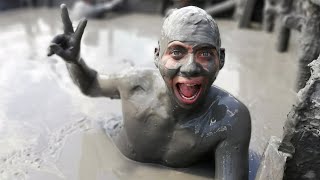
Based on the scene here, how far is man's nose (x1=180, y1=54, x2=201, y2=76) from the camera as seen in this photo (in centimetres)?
187

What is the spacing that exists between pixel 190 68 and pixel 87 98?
1528 millimetres

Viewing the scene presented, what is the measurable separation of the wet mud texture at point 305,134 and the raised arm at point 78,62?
0.96 metres

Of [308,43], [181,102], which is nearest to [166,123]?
[181,102]

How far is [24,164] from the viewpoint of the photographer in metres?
2.40

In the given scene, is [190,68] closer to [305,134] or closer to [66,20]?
[305,134]

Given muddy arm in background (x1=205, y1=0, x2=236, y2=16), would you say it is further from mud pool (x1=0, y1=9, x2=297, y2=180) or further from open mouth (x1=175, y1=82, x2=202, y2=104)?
open mouth (x1=175, y1=82, x2=202, y2=104)

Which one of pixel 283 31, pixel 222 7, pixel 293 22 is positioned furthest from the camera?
pixel 222 7

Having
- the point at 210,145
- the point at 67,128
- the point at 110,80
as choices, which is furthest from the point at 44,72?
the point at 210,145

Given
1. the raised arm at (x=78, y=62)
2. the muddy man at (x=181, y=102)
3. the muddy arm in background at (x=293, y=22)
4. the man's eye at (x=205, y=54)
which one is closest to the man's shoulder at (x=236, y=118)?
the muddy man at (x=181, y=102)

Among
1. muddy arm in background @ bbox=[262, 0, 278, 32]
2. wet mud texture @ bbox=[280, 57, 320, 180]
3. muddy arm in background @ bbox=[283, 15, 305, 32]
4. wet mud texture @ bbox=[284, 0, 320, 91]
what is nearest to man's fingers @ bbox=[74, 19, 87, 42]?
wet mud texture @ bbox=[280, 57, 320, 180]

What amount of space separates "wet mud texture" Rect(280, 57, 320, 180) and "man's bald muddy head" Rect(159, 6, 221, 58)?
41 cm

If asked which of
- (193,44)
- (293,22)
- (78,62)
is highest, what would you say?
(193,44)

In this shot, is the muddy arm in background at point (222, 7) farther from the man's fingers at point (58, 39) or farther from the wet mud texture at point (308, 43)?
the man's fingers at point (58, 39)

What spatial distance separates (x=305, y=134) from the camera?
1.86 m
